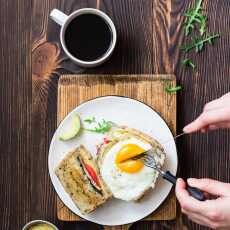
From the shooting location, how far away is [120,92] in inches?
59.7

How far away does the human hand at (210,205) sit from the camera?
1.20 meters

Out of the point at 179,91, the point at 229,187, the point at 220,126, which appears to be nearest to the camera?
the point at 229,187

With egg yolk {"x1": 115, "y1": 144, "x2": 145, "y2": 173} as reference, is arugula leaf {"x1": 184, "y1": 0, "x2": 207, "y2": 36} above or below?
above

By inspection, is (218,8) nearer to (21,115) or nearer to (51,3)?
(51,3)

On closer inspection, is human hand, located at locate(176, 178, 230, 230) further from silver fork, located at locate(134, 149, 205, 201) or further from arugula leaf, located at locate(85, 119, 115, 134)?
arugula leaf, located at locate(85, 119, 115, 134)

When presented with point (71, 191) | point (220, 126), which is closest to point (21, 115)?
point (71, 191)

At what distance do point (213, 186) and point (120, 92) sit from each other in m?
0.41

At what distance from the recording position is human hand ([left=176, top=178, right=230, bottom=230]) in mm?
1203

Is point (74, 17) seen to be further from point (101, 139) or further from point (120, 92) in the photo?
point (101, 139)

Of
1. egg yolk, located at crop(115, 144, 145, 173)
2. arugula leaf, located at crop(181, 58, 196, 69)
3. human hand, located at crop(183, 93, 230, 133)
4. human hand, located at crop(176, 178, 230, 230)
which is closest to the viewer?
human hand, located at crop(176, 178, 230, 230)

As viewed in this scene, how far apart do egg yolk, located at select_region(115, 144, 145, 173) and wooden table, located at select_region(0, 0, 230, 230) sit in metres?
0.16

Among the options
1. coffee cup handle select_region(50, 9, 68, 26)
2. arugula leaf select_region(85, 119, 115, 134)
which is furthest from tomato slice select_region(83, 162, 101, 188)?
coffee cup handle select_region(50, 9, 68, 26)

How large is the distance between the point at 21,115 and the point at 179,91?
48 centimetres

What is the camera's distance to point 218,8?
1.54 m
